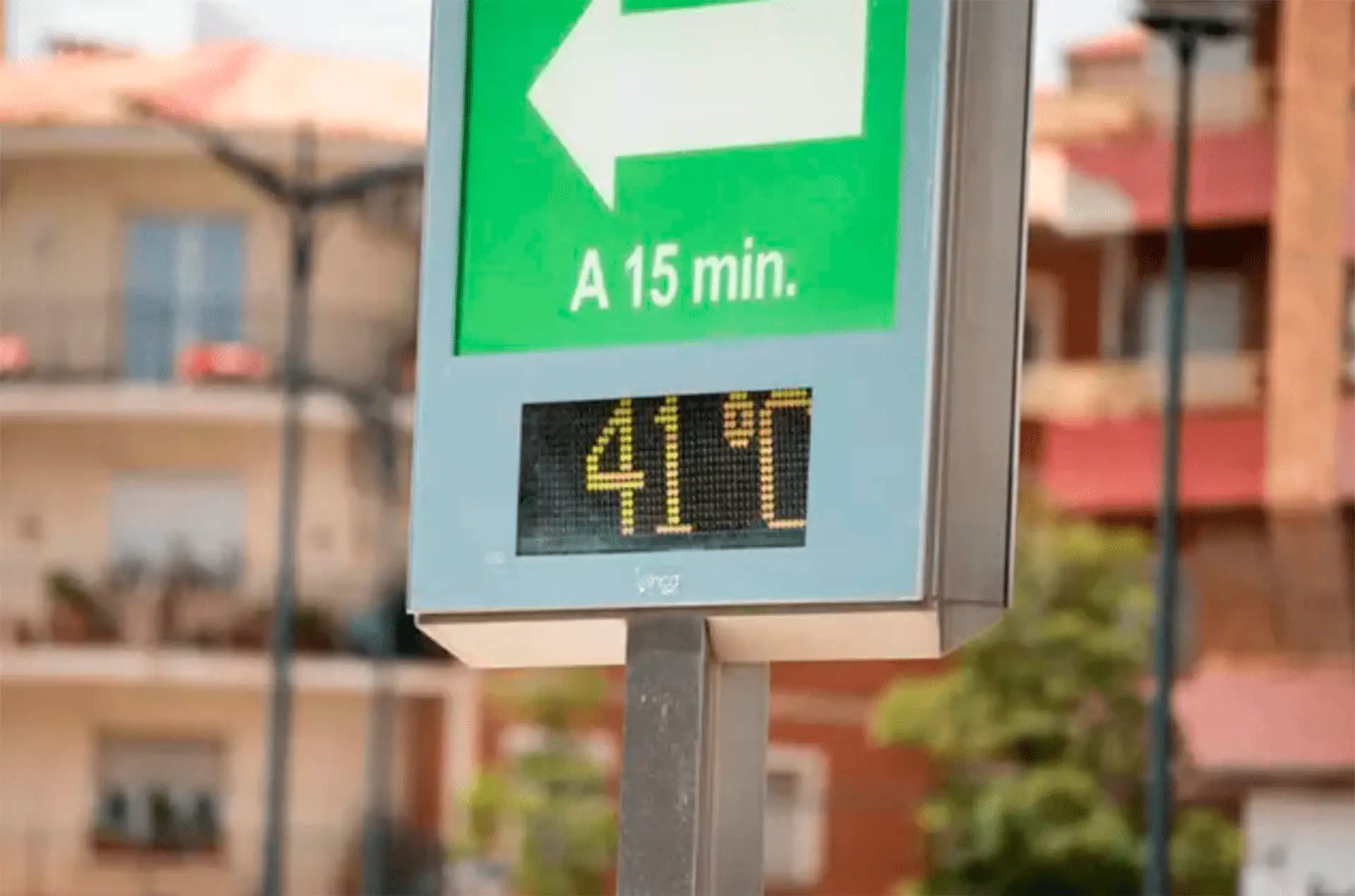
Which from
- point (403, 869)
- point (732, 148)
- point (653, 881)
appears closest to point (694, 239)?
point (732, 148)

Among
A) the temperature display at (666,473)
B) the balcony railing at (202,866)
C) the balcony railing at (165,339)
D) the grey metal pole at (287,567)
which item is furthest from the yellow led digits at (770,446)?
the balcony railing at (165,339)

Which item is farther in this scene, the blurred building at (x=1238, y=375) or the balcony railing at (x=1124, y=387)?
the balcony railing at (x=1124, y=387)

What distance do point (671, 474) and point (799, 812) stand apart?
37.6 m

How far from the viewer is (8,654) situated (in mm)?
47062

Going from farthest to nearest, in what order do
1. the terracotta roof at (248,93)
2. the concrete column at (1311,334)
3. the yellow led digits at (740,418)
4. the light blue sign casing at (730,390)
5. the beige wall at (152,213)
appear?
the beige wall at (152,213) < the terracotta roof at (248,93) < the concrete column at (1311,334) < the yellow led digits at (740,418) < the light blue sign casing at (730,390)

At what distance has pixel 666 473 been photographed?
7.98m

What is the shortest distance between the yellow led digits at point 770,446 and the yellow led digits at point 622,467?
0.90 ft

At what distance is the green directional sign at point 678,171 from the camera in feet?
25.4

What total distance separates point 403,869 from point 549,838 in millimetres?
4813

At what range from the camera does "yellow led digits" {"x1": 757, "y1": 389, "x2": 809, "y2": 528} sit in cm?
780

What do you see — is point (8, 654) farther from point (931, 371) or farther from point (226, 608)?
point (931, 371)

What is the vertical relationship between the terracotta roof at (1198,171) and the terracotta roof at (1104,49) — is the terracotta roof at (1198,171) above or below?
below

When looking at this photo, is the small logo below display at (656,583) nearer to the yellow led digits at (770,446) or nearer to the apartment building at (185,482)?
the yellow led digits at (770,446)

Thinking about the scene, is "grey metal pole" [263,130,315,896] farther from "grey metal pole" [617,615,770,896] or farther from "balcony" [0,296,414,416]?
"grey metal pole" [617,615,770,896]
